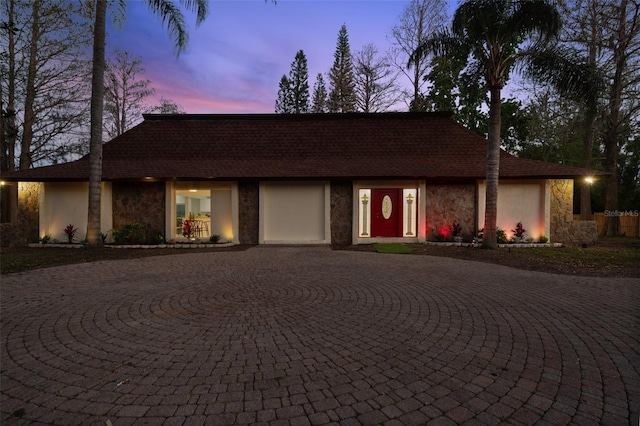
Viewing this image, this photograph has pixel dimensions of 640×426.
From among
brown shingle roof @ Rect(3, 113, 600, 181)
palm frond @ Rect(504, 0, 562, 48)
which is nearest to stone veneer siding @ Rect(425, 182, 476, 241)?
brown shingle roof @ Rect(3, 113, 600, 181)

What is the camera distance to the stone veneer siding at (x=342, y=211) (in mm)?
12641

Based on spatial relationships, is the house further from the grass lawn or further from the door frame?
the grass lawn

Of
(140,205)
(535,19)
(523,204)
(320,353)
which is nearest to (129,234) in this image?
(140,205)

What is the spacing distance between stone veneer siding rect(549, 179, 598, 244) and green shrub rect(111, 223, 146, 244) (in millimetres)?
17907

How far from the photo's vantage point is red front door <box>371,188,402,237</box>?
42.7 feet

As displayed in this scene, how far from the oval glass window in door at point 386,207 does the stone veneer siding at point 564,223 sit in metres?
6.95

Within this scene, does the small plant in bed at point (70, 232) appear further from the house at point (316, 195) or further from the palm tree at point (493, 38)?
the palm tree at point (493, 38)

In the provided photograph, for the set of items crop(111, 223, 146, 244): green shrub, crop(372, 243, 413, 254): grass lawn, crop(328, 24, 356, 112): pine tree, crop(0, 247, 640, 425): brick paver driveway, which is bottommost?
crop(0, 247, 640, 425): brick paver driveway

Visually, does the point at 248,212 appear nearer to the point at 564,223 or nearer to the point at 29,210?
the point at 29,210

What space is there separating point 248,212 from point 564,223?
14058mm

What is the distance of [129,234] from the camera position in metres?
12.0

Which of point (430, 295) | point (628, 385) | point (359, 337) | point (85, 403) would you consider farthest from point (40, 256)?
point (628, 385)

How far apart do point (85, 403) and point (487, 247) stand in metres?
12.1

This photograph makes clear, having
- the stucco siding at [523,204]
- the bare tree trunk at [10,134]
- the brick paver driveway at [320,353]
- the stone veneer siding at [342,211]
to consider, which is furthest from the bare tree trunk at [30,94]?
the stucco siding at [523,204]
